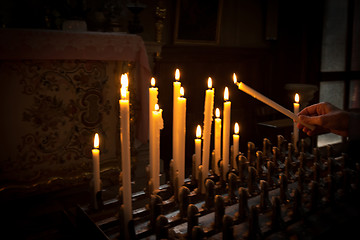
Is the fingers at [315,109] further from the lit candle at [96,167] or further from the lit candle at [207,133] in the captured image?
the lit candle at [96,167]

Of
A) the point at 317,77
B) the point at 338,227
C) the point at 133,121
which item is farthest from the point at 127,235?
the point at 317,77

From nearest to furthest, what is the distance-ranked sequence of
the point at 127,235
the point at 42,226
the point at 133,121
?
the point at 127,235, the point at 42,226, the point at 133,121

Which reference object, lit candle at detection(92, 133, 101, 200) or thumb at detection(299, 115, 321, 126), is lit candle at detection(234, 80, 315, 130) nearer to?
thumb at detection(299, 115, 321, 126)

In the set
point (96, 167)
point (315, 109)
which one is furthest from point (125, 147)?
point (315, 109)

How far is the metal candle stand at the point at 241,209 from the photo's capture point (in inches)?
33.2

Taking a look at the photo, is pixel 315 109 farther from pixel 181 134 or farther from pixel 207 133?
pixel 181 134

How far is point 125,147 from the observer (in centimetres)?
84

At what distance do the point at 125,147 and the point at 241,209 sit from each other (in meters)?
0.35

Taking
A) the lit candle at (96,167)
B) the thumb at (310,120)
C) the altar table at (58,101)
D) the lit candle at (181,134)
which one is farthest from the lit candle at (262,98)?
the altar table at (58,101)

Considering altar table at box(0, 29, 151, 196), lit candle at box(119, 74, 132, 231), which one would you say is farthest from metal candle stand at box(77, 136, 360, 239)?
altar table at box(0, 29, 151, 196)

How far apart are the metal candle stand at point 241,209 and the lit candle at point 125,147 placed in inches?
1.0

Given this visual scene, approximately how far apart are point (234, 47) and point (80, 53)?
8.29ft

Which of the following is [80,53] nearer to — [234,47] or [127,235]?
[127,235]

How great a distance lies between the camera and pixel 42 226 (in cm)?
213
